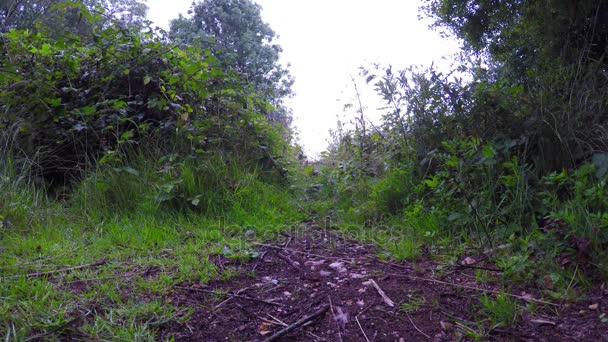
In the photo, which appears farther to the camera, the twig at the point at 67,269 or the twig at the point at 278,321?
the twig at the point at 67,269

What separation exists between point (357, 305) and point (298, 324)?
36 cm

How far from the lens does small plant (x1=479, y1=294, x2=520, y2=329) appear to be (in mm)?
2162

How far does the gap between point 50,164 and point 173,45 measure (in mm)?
1774

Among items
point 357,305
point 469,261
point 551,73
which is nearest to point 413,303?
point 357,305

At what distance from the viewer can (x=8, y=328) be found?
2020 millimetres

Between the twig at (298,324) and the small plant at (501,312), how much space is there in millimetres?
765

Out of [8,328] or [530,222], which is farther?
[530,222]

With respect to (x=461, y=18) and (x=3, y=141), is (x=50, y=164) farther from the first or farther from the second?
(x=461, y=18)

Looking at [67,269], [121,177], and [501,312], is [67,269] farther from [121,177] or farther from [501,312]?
[501,312]

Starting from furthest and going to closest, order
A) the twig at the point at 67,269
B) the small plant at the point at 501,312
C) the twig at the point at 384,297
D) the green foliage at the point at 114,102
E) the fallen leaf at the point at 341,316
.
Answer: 1. the green foliage at the point at 114,102
2. the twig at the point at 67,269
3. the twig at the point at 384,297
4. the fallen leaf at the point at 341,316
5. the small plant at the point at 501,312

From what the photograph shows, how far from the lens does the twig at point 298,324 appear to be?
218 centimetres

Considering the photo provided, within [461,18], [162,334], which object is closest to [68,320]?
[162,334]

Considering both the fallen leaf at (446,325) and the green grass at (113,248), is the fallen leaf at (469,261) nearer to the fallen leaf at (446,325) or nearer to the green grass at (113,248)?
the fallen leaf at (446,325)

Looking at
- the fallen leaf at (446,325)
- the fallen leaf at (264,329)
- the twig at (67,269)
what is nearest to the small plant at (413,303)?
the fallen leaf at (446,325)
